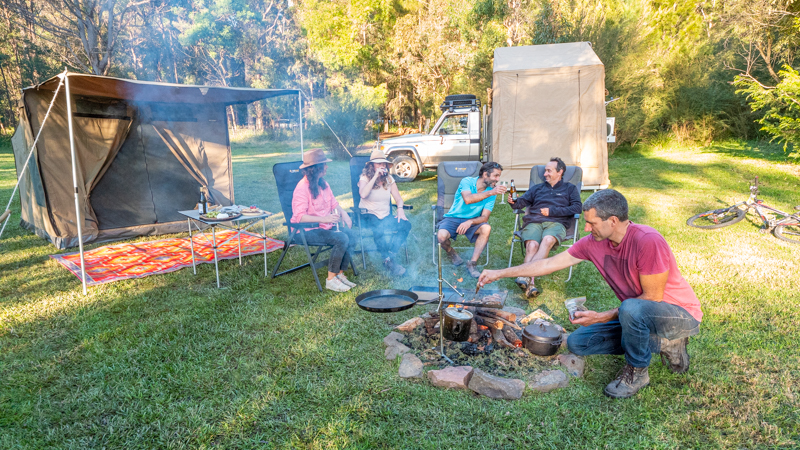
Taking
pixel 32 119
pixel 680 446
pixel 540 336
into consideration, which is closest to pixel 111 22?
pixel 32 119

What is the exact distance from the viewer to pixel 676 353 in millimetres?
2506

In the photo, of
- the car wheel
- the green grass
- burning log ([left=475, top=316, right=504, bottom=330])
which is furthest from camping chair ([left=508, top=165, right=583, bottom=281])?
the car wheel

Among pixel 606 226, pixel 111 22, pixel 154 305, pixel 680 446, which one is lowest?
pixel 680 446

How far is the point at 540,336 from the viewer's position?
269 centimetres

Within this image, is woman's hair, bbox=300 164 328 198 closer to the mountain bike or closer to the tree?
the mountain bike

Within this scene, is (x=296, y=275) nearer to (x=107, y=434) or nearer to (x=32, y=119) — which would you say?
(x=107, y=434)

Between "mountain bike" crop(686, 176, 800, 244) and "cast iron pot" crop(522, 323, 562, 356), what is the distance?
172 inches

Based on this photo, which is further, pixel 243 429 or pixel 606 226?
pixel 606 226

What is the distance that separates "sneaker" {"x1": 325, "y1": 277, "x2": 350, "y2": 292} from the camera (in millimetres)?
3893

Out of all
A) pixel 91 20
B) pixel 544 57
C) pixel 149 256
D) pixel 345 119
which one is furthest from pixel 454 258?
pixel 91 20

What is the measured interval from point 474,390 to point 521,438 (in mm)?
412

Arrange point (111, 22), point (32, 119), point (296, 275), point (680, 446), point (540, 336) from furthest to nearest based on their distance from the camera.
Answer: point (111, 22) < point (32, 119) < point (296, 275) < point (540, 336) < point (680, 446)

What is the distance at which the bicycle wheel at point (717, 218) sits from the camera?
577 centimetres

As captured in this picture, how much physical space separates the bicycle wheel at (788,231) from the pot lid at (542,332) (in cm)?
434
